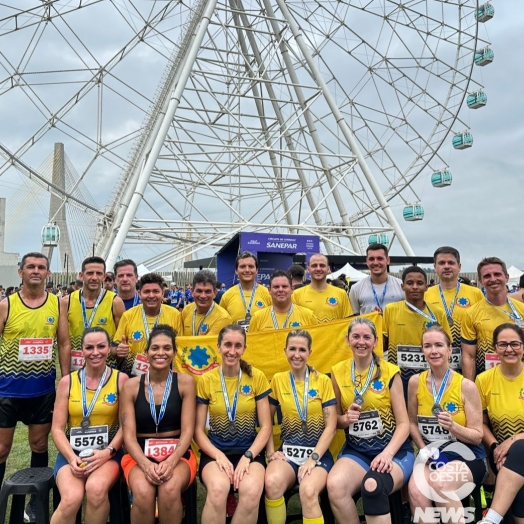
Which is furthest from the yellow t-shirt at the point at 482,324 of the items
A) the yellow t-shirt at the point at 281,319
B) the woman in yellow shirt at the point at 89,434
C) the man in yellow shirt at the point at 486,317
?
the woman in yellow shirt at the point at 89,434

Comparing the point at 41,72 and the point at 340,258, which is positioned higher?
the point at 41,72

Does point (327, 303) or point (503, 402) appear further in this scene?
point (327, 303)

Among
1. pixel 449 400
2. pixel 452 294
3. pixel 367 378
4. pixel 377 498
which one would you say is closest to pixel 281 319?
pixel 367 378

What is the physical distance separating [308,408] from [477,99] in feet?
79.1

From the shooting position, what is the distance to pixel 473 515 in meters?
3.85

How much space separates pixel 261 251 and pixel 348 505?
15.1 metres

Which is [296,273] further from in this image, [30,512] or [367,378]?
[30,512]

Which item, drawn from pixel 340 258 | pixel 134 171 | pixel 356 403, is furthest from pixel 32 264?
pixel 340 258

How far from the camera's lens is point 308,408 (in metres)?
4.19

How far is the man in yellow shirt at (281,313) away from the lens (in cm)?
541

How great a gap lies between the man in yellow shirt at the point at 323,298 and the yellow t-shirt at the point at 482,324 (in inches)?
57.4

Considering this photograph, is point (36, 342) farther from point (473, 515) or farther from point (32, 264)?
point (473, 515)

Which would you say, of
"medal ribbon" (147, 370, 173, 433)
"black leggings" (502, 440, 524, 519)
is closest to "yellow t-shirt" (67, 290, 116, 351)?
"medal ribbon" (147, 370, 173, 433)

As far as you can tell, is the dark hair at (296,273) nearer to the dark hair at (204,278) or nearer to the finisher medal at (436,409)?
the dark hair at (204,278)
